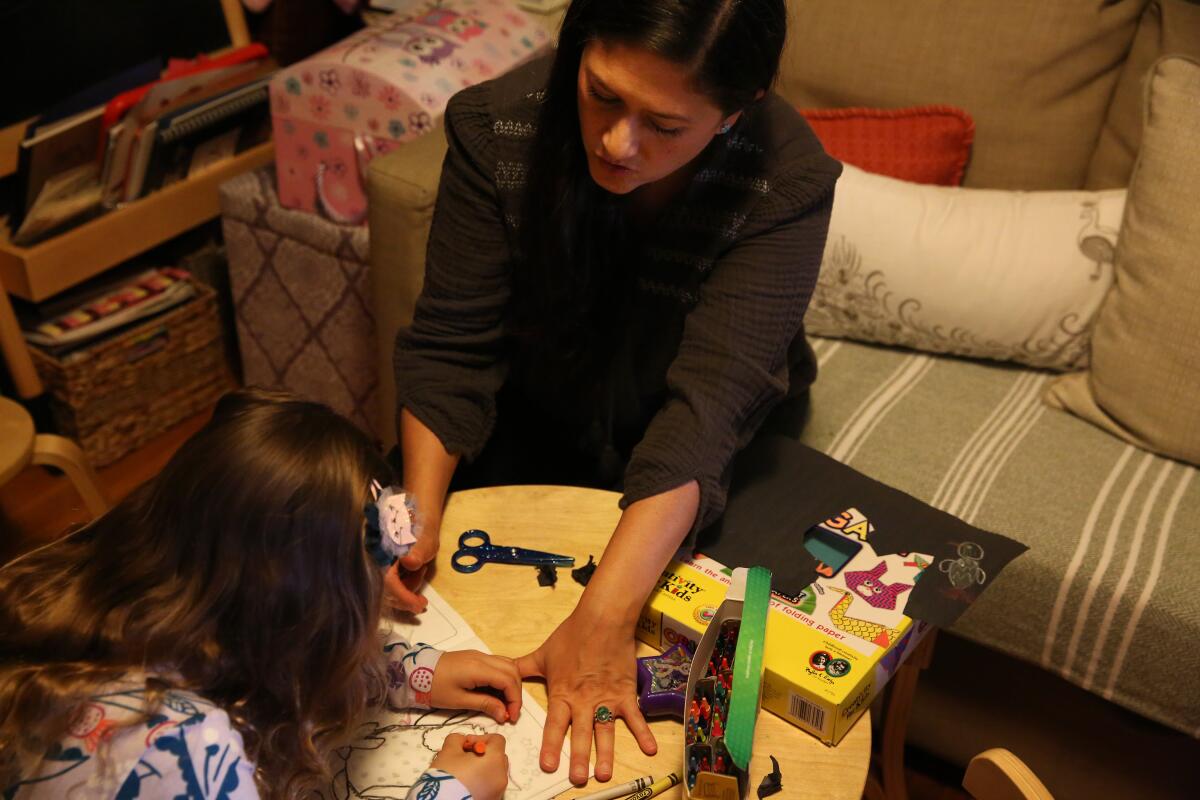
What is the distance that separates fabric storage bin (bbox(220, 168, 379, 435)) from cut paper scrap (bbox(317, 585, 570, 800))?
3.29ft

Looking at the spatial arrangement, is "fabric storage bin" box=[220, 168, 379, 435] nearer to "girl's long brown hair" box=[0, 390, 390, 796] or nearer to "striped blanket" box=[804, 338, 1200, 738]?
"striped blanket" box=[804, 338, 1200, 738]

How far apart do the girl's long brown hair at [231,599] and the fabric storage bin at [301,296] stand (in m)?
1.07

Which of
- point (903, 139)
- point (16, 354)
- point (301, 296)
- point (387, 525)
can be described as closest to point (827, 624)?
point (387, 525)

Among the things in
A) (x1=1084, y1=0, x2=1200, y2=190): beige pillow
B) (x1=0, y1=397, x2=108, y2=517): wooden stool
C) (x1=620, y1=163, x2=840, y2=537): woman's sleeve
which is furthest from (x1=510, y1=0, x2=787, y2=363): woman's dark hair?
(x1=1084, y1=0, x2=1200, y2=190): beige pillow

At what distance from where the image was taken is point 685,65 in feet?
3.28

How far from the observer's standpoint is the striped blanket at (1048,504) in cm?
132

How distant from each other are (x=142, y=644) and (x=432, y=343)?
542mm

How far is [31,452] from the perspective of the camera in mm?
1517

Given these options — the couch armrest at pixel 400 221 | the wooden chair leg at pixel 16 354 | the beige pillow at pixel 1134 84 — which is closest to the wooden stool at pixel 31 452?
the wooden chair leg at pixel 16 354

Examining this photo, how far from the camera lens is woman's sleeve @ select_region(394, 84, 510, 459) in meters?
1.24

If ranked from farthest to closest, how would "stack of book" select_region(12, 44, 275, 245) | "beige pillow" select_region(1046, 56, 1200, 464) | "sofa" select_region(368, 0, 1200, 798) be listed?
"stack of book" select_region(12, 44, 275, 245) < "beige pillow" select_region(1046, 56, 1200, 464) < "sofa" select_region(368, 0, 1200, 798)

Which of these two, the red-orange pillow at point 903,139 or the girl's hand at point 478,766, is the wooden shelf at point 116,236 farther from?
the girl's hand at point 478,766

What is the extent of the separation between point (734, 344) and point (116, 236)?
1257 millimetres

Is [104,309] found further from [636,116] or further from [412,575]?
[636,116]
